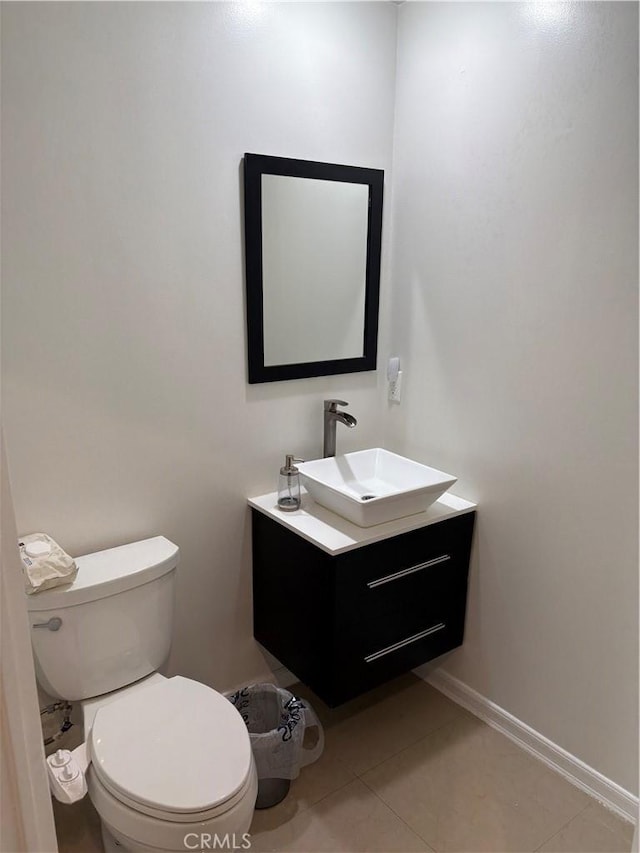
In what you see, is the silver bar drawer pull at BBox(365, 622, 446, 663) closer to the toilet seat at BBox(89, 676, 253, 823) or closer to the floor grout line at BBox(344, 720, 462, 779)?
the floor grout line at BBox(344, 720, 462, 779)

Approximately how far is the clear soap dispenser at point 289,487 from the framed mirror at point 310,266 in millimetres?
296

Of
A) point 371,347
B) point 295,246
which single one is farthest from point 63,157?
point 371,347

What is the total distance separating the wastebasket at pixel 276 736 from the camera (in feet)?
5.91

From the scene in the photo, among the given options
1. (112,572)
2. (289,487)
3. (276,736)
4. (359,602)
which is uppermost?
(289,487)

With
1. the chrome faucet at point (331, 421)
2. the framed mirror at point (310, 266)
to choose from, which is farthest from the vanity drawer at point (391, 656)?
the framed mirror at point (310, 266)

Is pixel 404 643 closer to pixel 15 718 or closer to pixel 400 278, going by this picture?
pixel 400 278

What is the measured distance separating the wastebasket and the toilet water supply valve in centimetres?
49

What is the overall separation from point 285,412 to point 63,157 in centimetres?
100

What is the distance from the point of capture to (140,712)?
62.1 inches

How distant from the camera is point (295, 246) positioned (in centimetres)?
203

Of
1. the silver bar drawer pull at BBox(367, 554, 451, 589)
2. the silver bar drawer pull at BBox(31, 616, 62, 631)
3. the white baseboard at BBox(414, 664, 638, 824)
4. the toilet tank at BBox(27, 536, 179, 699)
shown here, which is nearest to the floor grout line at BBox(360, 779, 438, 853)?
the white baseboard at BBox(414, 664, 638, 824)

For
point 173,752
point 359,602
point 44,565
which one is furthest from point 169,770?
point 359,602

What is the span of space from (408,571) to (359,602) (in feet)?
0.66

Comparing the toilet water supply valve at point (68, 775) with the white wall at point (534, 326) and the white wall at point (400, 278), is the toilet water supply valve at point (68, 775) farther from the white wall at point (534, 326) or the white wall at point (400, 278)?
the white wall at point (534, 326)
